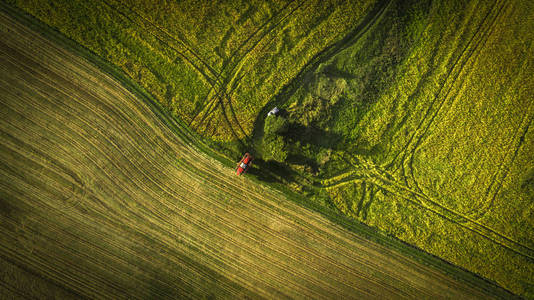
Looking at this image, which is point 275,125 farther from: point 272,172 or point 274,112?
point 272,172

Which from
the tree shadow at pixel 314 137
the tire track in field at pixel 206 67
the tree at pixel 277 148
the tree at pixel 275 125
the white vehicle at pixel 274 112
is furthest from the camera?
the tire track in field at pixel 206 67

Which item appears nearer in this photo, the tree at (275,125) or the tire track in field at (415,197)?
the tree at (275,125)

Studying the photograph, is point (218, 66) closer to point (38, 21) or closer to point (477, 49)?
point (38, 21)

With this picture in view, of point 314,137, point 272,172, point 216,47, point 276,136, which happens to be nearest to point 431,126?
point 314,137

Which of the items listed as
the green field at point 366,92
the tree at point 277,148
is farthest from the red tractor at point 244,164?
the tree at point 277,148

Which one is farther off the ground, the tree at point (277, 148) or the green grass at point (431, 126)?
the green grass at point (431, 126)

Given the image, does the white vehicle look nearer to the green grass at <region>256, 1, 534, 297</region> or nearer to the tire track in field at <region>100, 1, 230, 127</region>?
the green grass at <region>256, 1, 534, 297</region>

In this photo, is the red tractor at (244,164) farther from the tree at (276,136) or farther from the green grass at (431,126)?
the green grass at (431,126)
